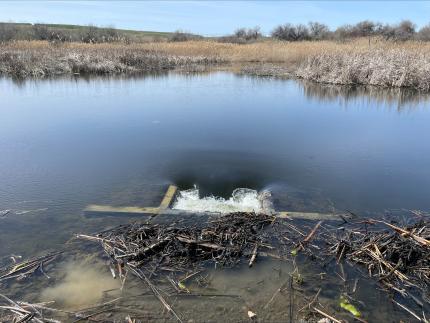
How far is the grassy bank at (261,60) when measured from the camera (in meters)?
16.3

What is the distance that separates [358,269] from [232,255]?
4.65 feet

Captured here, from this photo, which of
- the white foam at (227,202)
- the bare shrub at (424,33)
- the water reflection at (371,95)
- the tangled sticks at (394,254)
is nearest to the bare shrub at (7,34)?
the water reflection at (371,95)

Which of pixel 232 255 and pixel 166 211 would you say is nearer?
pixel 232 255

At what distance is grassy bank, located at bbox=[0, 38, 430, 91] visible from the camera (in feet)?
53.4

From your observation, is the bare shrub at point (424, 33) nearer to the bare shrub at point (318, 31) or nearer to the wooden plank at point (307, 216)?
the bare shrub at point (318, 31)

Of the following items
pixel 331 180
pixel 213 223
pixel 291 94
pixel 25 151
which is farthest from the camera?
pixel 291 94

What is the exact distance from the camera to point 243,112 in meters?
11.3

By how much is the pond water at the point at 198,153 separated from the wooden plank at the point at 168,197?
15cm

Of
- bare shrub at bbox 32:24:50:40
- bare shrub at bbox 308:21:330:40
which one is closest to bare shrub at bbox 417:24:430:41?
bare shrub at bbox 308:21:330:40

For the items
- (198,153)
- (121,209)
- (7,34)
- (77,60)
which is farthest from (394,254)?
(7,34)

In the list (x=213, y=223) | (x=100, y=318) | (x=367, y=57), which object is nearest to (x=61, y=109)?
(x=213, y=223)

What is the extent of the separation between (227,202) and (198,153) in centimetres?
233

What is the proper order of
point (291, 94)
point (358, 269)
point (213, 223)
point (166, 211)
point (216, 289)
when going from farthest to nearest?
point (291, 94), point (166, 211), point (213, 223), point (358, 269), point (216, 289)

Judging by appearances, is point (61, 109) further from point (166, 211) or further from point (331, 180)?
point (331, 180)
